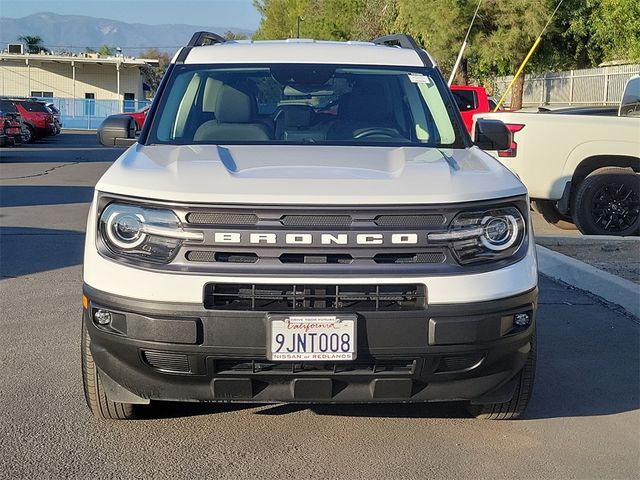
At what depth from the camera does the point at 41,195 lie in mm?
15305

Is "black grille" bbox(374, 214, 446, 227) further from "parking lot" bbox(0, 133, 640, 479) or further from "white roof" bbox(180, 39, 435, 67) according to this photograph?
"white roof" bbox(180, 39, 435, 67)

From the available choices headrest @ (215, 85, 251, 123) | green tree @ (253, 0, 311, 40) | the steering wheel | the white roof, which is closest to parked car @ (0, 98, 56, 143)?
the white roof

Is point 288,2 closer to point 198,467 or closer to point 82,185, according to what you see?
point 82,185

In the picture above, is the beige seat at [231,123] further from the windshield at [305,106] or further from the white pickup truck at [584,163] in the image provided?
the white pickup truck at [584,163]

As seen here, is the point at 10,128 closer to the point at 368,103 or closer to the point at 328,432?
the point at 368,103

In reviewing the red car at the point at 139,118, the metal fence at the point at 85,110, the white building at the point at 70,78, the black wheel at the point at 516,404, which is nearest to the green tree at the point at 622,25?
the red car at the point at 139,118

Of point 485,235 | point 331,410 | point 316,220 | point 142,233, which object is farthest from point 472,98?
point 142,233

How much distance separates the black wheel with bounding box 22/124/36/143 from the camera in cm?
3062

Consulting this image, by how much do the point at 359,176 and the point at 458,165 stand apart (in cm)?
61

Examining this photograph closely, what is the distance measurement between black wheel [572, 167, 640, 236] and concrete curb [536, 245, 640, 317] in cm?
159

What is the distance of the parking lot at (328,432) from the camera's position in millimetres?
4016

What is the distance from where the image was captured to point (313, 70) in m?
5.45

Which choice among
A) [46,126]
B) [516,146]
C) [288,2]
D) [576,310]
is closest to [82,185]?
[516,146]

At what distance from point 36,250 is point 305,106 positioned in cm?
537
